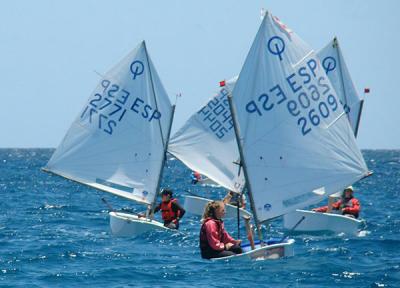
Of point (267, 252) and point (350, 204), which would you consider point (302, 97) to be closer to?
point (267, 252)

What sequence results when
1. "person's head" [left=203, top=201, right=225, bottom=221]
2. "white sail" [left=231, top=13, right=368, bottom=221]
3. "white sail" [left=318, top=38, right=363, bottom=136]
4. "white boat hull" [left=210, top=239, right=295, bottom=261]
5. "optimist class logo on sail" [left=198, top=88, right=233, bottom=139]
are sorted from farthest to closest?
1. "white sail" [left=318, top=38, right=363, bottom=136]
2. "optimist class logo on sail" [left=198, top=88, right=233, bottom=139]
3. "white sail" [left=231, top=13, right=368, bottom=221]
4. "white boat hull" [left=210, top=239, right=295, bottom=261]
5. "person's head" [left=203, top=201, right=225, bottom=221]

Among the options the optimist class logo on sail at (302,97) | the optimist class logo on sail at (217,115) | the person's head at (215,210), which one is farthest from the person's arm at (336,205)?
the person's head at (215,210)

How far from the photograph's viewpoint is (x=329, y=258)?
1936cm

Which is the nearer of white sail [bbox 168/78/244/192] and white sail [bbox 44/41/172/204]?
white sail [bbox 168/78/244/192]

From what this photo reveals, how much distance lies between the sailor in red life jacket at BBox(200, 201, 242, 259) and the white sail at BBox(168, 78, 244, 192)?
4.54m

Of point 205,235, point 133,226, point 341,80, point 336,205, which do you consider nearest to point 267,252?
point 205,235

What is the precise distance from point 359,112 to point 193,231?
661 cm

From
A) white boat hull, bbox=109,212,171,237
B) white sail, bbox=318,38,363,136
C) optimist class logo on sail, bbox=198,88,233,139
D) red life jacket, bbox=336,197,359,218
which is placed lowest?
white boat hull, bbox=109,212,171,237

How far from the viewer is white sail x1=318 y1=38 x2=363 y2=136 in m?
28.8

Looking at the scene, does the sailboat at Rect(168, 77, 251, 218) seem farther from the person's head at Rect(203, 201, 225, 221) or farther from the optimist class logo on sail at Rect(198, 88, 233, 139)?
the person's head at Rect(203, 201, 225, 221)

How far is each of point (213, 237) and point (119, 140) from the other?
8.26m

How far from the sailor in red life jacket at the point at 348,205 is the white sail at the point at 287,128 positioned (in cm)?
512

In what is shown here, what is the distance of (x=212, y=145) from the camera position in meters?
26.2

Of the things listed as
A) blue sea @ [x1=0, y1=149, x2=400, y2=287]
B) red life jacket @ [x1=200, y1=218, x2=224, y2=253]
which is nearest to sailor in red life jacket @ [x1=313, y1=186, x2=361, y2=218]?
blue sea @ [x1=0, y1=149, x2=400, y2=287]
